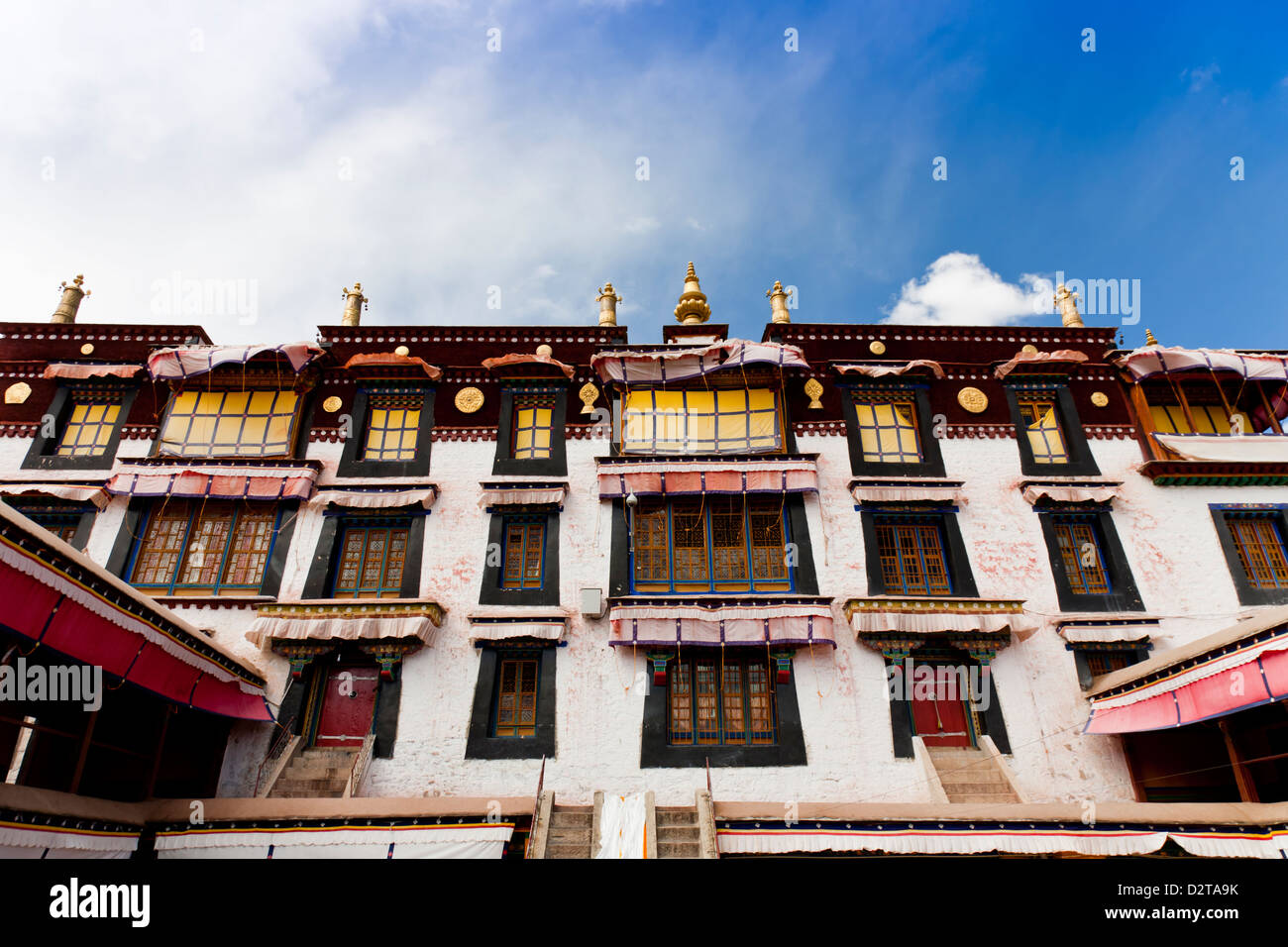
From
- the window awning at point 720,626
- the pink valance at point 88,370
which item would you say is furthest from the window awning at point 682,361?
the pink valance at point 88,370

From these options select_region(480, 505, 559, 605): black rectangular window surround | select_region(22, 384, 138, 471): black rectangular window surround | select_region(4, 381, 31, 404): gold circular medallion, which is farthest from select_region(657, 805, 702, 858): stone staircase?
select_region(4, 381, 31, 404): gold circular medallion

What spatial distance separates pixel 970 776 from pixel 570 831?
807 centimetres

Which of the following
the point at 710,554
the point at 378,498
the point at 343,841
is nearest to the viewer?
the point at 343,841

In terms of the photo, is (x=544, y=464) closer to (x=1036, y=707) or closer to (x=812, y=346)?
(x=812, y=346)

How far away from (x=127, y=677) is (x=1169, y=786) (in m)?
18.9

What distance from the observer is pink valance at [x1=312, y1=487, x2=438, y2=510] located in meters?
16.7

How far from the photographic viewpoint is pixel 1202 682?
11789 mm

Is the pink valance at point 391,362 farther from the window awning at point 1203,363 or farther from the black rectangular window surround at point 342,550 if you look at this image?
the window awning at point 1203,363

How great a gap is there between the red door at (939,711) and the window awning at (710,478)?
196 inches

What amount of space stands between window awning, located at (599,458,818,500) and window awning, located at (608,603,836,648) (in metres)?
2.92

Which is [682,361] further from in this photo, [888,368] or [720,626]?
[720,626]

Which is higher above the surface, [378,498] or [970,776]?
[378,498]

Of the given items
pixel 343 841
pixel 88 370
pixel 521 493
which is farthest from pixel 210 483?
pixel 343 841

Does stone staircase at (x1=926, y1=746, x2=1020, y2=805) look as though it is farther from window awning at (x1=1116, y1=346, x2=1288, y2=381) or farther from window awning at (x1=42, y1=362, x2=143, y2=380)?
window awning at (x1=42, y1=362, x2=143, y2=380)
